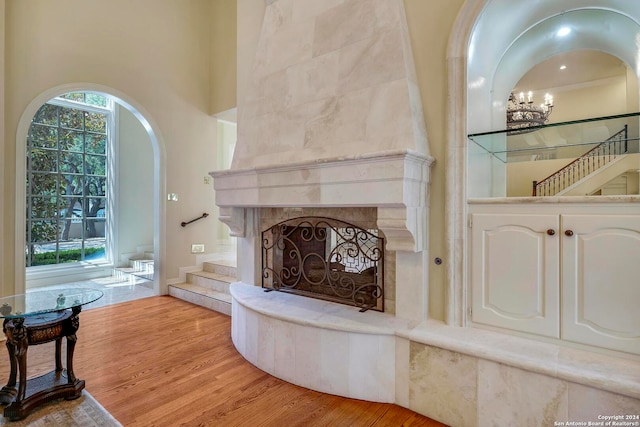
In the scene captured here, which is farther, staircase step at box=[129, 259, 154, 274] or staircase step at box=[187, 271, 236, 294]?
staircase step at box=[129, 259, 154, 274]

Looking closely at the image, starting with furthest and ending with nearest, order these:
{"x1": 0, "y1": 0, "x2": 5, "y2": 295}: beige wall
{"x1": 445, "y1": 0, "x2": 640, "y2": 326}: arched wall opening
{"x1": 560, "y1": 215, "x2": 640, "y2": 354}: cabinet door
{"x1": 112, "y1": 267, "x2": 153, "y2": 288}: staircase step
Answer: {"x1": 112, "y1": 267, "x2": 153, "y2": 288}: staircase step, {"x1": 0, "y1": 0, "x2": 5, "y2": 295}: beige wall, {"x1": 445, "y1": 0, "x2": 640, "y2": 326}: arched wall opening, {"x1": 560, "y1": 215, "x2": 640, "y2": 354}: cabinet door

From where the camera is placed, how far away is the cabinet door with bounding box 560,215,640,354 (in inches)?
67.4

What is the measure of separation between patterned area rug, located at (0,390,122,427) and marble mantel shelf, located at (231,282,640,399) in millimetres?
1129

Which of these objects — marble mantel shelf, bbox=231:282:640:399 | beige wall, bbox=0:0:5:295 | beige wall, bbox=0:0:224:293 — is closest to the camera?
marble mantel shelf, bbox=231:282:640:399

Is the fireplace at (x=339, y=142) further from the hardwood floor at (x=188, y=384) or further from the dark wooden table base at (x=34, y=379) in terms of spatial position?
the dark wooden table base at (x=34, y=379)

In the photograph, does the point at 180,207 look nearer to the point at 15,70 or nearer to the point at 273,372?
the point at 15,70

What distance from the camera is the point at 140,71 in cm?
438

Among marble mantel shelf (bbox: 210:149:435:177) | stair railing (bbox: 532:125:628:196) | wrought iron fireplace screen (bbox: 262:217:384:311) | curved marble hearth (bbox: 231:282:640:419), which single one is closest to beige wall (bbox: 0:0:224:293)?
wrought iron fireplace screen (bbox: 262:217:384:311)

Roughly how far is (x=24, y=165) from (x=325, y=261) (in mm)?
3248

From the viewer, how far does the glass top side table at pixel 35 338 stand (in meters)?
1.96

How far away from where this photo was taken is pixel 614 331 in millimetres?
1751

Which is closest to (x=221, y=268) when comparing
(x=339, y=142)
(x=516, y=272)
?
(x=339, y=142)

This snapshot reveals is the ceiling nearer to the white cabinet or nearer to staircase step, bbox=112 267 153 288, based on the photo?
Result: the white cabinet

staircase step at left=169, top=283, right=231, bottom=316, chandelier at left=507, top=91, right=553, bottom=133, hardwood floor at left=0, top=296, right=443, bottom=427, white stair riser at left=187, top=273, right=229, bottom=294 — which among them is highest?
chandelier at left=507, top=91, right=553, bottom=133
